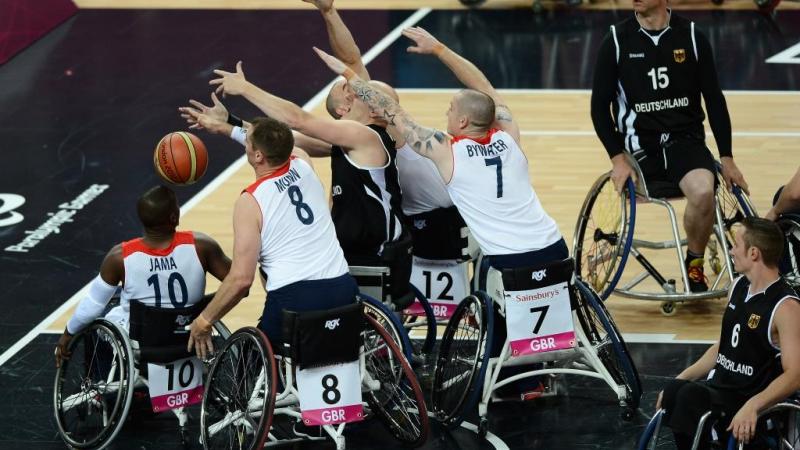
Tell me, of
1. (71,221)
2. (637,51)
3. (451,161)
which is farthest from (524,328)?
(71,221)

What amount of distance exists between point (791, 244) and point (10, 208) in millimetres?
5982

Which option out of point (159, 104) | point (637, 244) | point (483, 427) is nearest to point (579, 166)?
point (637, 244)

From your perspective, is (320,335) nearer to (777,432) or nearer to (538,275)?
(538,275)

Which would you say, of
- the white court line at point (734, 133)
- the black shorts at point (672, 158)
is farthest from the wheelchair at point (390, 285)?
the white court line at point (734, 133)

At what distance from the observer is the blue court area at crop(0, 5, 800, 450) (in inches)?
295

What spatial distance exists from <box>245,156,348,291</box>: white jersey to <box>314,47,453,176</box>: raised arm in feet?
2.11

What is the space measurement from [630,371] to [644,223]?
11.1 ft

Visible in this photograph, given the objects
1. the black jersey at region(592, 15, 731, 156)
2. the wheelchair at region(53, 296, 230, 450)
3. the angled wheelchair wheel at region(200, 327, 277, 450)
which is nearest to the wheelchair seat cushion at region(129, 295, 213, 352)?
the wheelchair at region(53, 296, 230, 450)

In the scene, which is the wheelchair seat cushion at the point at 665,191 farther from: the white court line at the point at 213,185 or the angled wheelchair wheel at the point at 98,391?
the white court line at the point at 213,185

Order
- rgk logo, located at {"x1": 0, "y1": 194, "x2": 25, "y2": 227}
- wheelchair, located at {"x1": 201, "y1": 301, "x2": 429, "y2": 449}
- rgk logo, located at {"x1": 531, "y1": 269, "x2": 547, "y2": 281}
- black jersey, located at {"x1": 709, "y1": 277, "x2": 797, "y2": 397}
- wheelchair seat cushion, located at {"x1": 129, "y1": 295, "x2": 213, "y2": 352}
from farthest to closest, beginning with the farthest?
1. rgk logo, located at {"x1": 0, "y1": 194, "x2": 25, "y2": 227}
2. rgk logo, located at {"x1": 531, "y1": 269, "x2": 547, "y2": 281}
3. wheelchair seat cushion, located at {"x1": 129, "y1": 295, "x2": 213, "y2": 352}
4. wheelchair, located at {"x1": 201, "y1": 301, "x2": 429, "y2": 449}
5. black jersey, located at {"x1": 709, "y1": 277, "x2": 797, "y2": 397}

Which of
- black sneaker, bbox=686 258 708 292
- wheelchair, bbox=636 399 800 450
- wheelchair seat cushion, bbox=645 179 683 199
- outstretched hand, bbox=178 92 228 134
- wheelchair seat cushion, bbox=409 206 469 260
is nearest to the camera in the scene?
wheelchair, bbox=636 399 800 450

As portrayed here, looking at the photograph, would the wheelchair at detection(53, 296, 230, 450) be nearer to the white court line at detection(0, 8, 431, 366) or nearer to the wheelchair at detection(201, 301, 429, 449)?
the wheelchair at detection(201, 301, 429, 449)

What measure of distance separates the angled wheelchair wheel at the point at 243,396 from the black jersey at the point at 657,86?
2.92 m

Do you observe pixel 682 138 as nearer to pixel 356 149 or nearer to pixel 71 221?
pixel 356 149
